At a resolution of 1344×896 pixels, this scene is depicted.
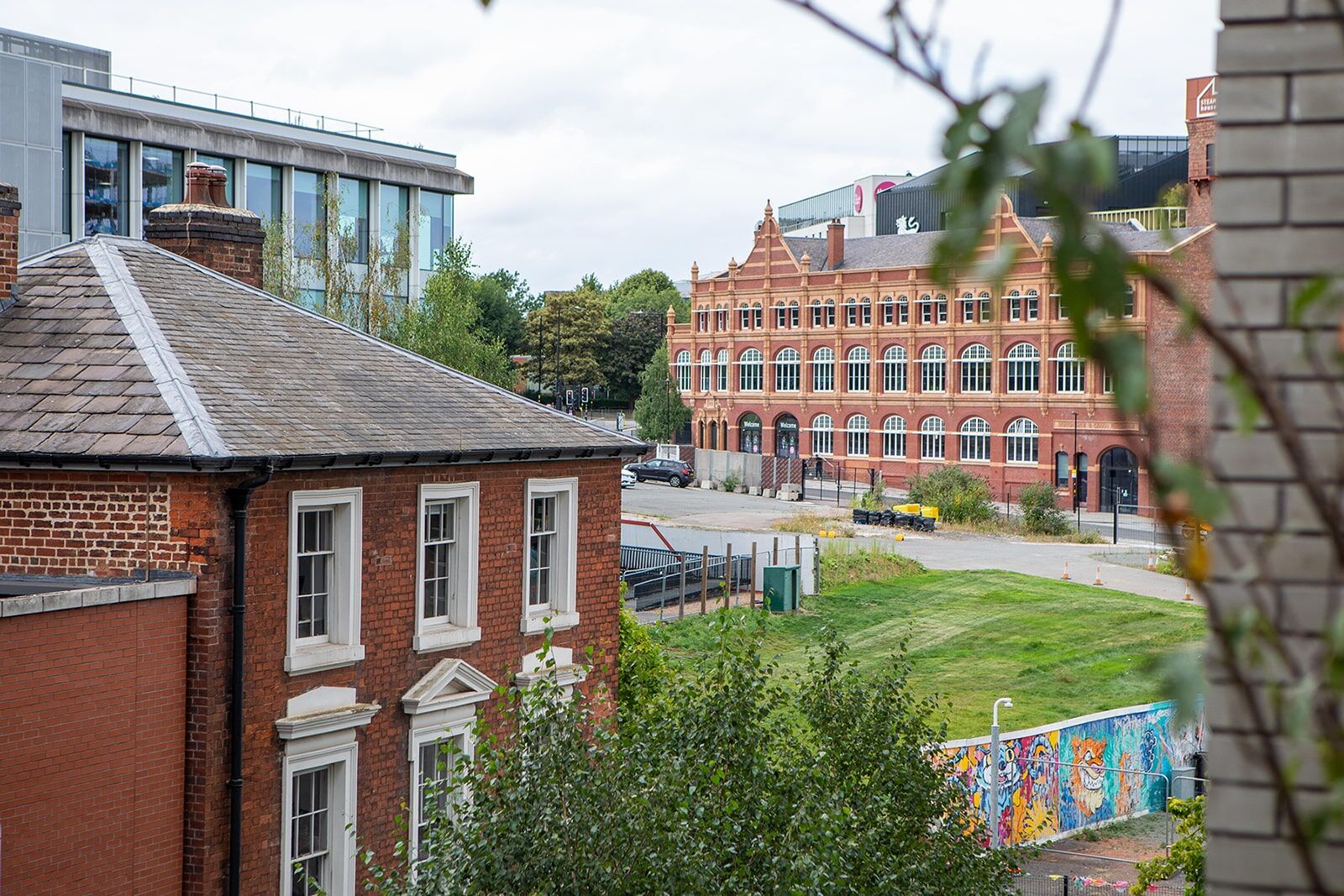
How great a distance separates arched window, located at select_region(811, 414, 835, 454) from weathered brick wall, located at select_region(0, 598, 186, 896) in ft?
223

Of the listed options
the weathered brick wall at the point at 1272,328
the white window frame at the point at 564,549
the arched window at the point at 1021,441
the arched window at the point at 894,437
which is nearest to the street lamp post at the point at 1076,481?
the arched window at the point at 1021,441

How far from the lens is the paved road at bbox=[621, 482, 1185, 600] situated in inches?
1906

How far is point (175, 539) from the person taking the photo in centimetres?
1327

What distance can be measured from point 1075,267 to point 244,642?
12.5m

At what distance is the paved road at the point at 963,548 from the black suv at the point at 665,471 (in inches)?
162

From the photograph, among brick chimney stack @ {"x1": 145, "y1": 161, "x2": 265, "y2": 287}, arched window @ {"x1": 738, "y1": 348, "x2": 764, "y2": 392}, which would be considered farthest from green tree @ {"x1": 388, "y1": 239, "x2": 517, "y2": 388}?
arched window @ {"x1": 738, "y1": 348, "x2": 764, "y2": 392}

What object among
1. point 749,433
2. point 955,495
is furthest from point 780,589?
point 749,433

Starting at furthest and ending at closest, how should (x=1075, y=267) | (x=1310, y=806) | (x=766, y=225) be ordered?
(x=766, y=225) < (x=1310, y=806) < (x=1075, y=267)

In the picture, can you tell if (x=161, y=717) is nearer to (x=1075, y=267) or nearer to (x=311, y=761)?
(x=311, y=761)

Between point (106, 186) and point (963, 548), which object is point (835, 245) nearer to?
point (963, 548)

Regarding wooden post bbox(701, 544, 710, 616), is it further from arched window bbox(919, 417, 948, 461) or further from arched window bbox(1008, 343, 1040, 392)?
arched window bbox(919, 417, 948, 461)

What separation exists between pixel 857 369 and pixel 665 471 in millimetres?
11999

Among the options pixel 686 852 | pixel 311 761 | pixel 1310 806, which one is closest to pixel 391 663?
pixel 311 761

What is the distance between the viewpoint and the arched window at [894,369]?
75.3m
